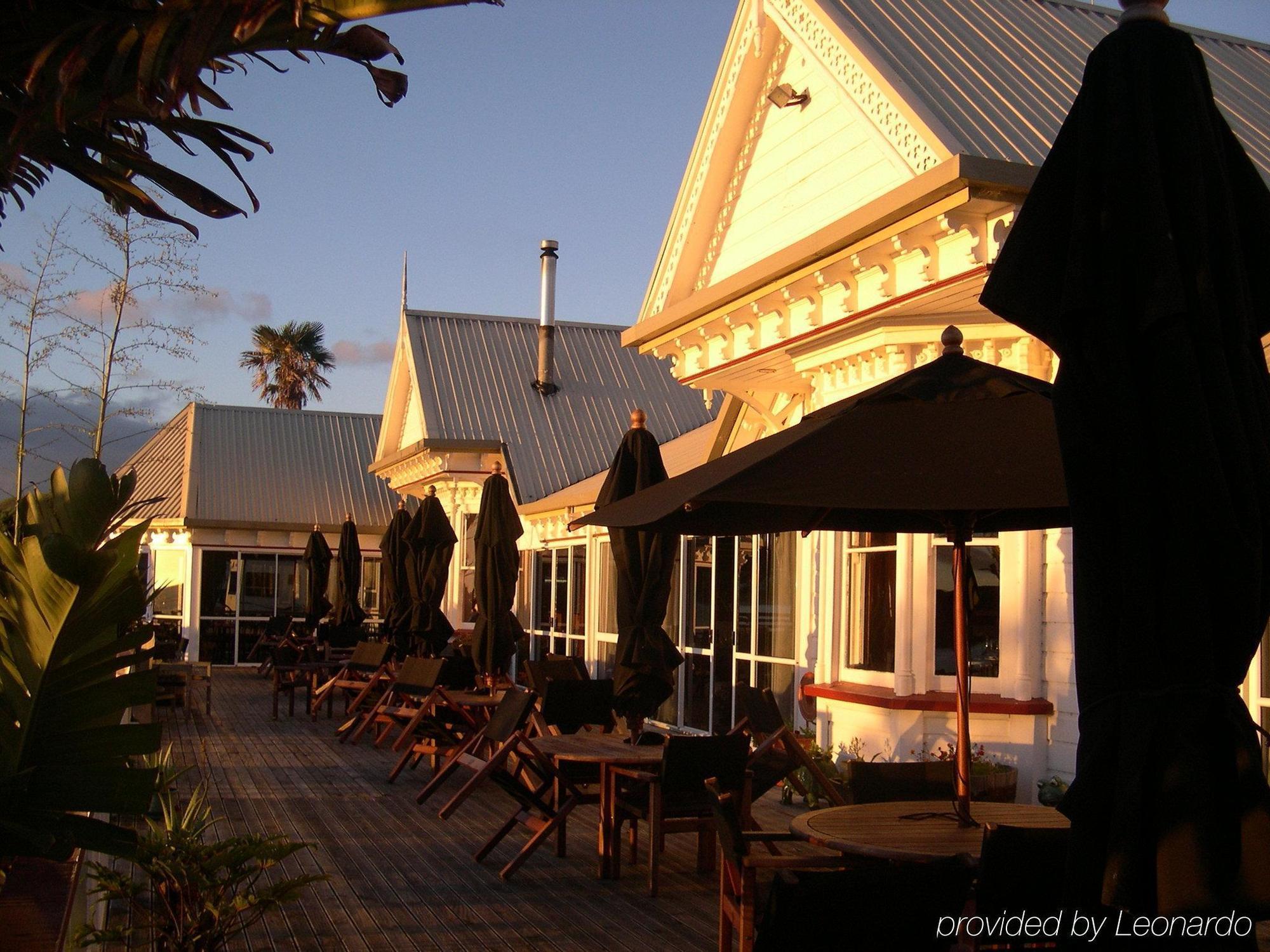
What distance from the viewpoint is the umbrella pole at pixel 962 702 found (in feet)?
16.1

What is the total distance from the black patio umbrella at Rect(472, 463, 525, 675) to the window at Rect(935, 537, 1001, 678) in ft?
Answer: 15.6

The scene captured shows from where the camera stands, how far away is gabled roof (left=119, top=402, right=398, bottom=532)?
26.5m

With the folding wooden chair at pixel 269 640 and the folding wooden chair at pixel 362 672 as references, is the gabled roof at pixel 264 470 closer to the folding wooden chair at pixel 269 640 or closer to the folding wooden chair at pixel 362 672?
the folding wooden chair at pixel 269 640

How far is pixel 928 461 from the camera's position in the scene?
474cm

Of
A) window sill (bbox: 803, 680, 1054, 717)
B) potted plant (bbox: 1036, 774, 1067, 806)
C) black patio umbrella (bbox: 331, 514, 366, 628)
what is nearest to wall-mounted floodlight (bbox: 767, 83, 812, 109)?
window sill (bbox: 803, 680, 1054, 717)

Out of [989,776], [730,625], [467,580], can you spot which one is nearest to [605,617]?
[730,625]

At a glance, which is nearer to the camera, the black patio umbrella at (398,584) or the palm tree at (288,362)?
the black patio umbrella at (398,584)

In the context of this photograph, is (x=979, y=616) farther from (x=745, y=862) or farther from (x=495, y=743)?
(x=745, y=862)

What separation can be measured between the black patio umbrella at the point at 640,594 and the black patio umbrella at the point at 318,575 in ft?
43.8

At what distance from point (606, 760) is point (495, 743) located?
7.20 feet

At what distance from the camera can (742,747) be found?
6.70 metres

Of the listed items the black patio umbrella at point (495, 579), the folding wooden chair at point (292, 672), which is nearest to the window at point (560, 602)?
the folding wooden chair at point (292, 672)

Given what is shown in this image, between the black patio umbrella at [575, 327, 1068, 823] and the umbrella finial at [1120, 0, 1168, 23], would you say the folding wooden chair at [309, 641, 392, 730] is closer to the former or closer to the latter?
the black patio umbrella at [575, 327, 1068, 823]

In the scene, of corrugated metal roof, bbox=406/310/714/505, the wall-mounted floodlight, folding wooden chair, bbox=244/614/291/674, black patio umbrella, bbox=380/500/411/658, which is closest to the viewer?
the wall-mounted floodlight
